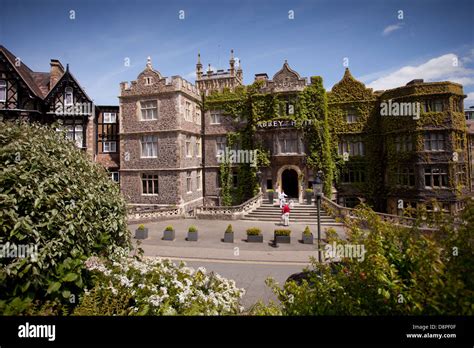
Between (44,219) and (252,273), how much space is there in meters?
7.90

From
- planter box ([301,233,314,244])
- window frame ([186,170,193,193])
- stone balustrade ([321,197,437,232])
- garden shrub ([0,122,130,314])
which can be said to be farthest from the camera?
window frame ([186,170,193,193])

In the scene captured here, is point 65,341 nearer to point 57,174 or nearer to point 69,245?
point 69,245

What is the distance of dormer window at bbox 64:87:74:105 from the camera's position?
2474 centimetres

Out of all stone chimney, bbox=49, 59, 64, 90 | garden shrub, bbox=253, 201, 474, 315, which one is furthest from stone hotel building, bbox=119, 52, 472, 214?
garden shrub, bbox=253, 201, 474, 315

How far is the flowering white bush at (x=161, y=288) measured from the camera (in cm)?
404

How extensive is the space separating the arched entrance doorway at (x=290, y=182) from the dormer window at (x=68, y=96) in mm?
23110

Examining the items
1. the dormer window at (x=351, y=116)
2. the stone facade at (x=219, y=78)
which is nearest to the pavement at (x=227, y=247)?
the dormer window at (x=351, y=116)

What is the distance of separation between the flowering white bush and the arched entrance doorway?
22602mm

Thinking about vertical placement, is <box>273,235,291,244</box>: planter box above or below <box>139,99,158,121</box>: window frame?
below

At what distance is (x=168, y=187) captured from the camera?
2403 centimetres

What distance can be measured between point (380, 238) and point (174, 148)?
72.0 feet

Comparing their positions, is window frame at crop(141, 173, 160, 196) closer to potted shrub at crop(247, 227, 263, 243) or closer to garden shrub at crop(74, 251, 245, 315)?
→ potted shrub at crop(247, 227, 263, 243)

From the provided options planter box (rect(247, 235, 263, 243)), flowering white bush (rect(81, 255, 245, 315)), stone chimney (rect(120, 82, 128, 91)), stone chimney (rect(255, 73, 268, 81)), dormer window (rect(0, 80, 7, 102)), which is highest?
stone chimney (rect(255, 73, 268, 81))

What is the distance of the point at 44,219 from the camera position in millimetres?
3871
